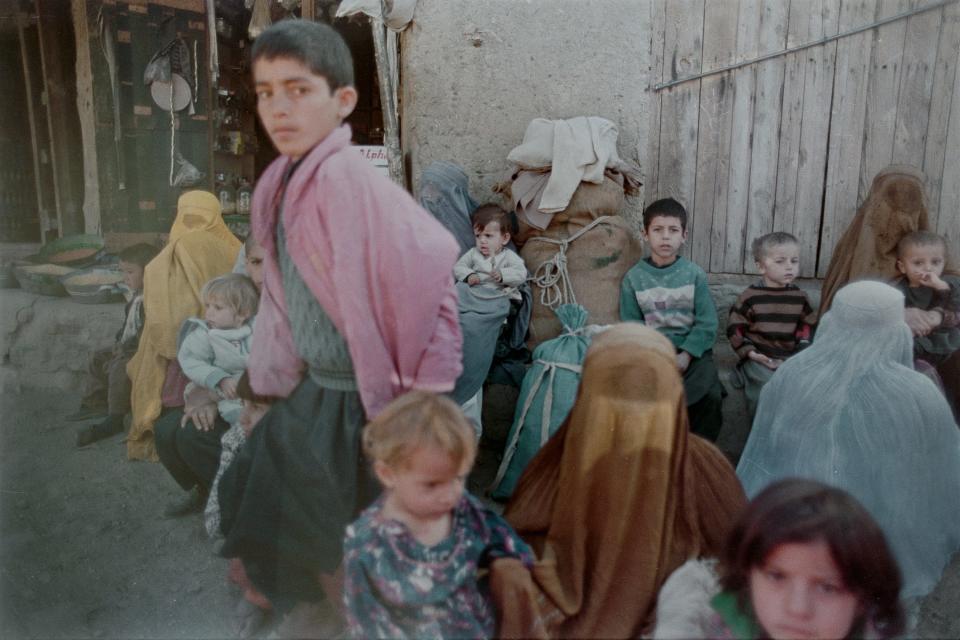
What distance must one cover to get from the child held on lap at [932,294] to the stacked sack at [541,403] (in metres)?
1.45

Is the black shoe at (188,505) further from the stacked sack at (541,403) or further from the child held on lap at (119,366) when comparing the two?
the stacked sack at (541,403)

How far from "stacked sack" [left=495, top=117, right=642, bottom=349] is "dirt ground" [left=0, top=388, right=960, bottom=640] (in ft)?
5.44

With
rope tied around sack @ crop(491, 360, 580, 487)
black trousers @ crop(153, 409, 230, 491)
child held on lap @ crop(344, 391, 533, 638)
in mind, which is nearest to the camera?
child held on lap @ crop(344, 391, 533, 638)

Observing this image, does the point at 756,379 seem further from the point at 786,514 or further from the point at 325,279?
the point at 325,279

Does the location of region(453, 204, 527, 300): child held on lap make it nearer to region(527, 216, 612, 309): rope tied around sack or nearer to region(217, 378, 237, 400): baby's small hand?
region(527, 216, 612, 309): rope tied around sack

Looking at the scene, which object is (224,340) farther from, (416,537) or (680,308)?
(680,308)

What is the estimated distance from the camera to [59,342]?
3.00 metres

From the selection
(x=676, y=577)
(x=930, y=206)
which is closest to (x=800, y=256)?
(x=930, y=206)

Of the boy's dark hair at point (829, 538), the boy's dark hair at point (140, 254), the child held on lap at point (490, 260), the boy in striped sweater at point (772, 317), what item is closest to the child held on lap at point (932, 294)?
the boy in striped sweater at point (772, 317)

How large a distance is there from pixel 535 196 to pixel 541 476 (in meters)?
1.51

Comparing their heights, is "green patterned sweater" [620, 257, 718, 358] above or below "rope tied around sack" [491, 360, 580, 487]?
above

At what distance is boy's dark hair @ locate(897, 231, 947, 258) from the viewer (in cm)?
335

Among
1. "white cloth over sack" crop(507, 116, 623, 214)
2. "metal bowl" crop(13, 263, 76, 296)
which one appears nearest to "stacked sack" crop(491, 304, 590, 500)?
"white cloth over sack" crop(507, 116, 623, 214)

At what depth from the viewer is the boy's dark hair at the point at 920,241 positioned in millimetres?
3354
